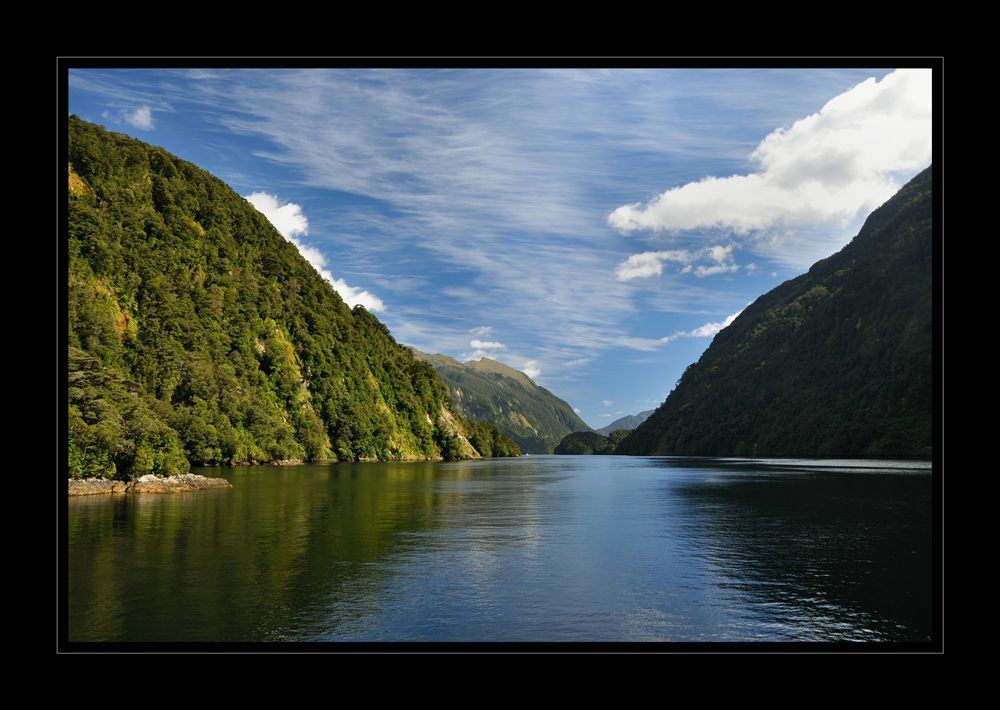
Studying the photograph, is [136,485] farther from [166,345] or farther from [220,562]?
[166,345]

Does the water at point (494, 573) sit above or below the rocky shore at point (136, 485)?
above

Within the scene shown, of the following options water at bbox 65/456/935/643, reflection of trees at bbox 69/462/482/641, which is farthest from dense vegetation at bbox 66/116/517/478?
water at bbox 65/456/935/643

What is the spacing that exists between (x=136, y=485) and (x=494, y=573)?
5765 cm

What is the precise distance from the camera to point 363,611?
75.4ft

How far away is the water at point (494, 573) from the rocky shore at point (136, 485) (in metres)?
7.37

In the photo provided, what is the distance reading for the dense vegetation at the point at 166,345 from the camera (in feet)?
241

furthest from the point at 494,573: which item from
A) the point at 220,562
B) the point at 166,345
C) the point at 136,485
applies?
the point at 166,345

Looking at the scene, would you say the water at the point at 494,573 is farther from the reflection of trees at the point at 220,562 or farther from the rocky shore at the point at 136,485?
the rocky shore at the point at 136,485

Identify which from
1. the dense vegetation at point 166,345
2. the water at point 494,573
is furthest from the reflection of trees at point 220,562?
the dense vegetation at point 166,345

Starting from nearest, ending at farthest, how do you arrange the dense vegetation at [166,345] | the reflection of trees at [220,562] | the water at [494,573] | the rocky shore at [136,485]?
the water at [494,573] → the reflection of trees at [220,562] → the rocky shore at [136,485] → the dense vegetation at [166,345]

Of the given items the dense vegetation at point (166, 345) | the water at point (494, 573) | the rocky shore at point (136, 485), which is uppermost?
the dense vegetation at point (166, 345)
